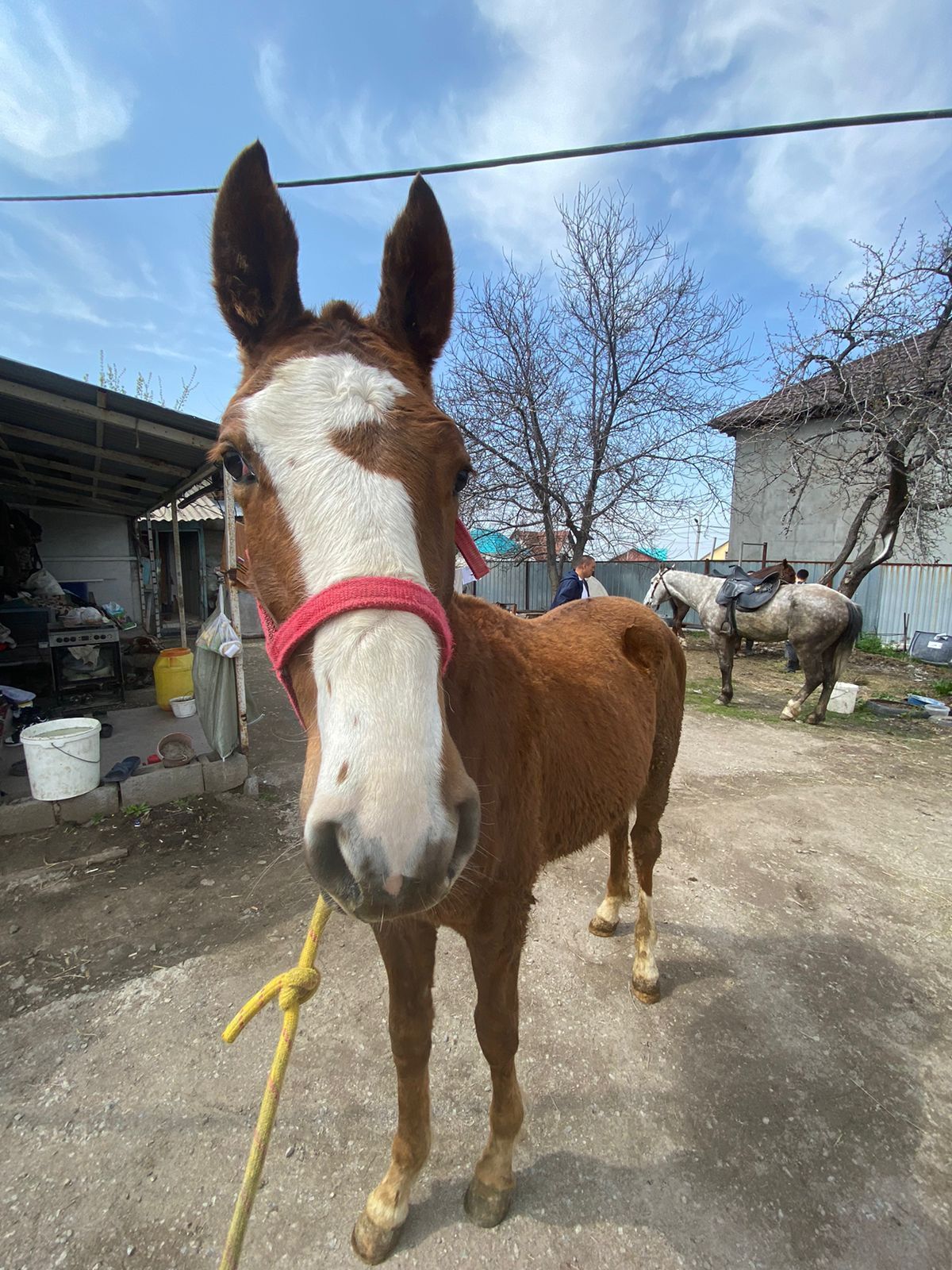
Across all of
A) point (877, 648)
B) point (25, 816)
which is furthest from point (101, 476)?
point (877, 648)

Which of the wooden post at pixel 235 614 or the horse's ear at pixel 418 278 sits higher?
the horse's ear at pixel 418 278

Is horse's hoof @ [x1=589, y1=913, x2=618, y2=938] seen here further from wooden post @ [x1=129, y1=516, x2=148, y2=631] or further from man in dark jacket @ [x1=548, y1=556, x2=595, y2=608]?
wooden post @ [x1=129, y1=516, x2=148, y2=631]

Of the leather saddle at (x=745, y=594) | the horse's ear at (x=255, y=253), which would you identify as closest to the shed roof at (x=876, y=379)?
the leather saddle at (x=745, y=594)

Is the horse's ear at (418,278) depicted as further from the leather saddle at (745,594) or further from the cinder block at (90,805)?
the leather saddle at (745,594)

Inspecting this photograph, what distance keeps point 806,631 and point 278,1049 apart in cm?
810

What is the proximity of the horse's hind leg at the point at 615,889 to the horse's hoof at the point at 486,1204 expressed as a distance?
1.47 meters

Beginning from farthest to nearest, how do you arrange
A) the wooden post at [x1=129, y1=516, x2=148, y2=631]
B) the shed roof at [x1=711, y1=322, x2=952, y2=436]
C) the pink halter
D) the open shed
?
the wooden post at [x1=129, y1=516, x2=148, y2=631]
the shed roof at [x1=711, y1=322, x2=952, y2=436]
the open shed
the pink halter

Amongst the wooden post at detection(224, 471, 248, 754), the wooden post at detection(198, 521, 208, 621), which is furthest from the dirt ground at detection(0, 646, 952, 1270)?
the wooden post at detection(198, 521, 208, 621)

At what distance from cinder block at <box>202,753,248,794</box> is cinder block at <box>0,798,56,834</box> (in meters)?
1.11

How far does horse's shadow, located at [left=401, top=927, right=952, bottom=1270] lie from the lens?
5.51 ft

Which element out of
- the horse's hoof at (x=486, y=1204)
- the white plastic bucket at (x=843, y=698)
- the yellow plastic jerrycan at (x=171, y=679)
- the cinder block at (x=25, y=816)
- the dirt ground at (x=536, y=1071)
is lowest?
the dirt ground at (x=536, y=1071)

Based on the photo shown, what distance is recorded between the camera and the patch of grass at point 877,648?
1147cm

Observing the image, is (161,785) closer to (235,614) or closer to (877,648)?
(235,614)

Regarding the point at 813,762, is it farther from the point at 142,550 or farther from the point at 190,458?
the point at 142,550
